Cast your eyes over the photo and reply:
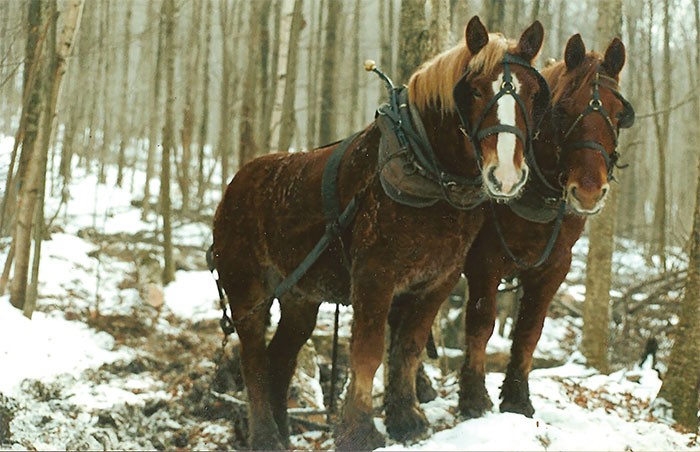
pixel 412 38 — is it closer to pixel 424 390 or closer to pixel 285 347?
pixel 285 347

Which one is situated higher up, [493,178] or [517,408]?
[493,178]

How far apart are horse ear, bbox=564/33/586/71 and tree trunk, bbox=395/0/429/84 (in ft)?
7.34

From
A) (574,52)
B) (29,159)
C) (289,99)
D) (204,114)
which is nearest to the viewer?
(574,52)

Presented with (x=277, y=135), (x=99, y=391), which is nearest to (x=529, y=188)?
(x=99, y=391)

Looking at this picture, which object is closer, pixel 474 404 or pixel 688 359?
pixel 474 404

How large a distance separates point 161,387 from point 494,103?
5.90 metres

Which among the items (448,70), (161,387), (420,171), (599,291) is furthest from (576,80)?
(161,387)

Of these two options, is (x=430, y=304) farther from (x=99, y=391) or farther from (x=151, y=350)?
(x=151, y=350)

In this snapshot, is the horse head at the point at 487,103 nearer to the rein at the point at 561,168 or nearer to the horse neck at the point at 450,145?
the horse neck at the point at 450,145

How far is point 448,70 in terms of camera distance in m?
3.68

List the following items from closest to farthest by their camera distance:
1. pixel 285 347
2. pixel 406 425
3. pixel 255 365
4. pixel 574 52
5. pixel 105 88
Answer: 1. pixel 406 425
2. pixel 574 52
3. pixel 255 365
4. pixel 285 347
5. pixel 105 88

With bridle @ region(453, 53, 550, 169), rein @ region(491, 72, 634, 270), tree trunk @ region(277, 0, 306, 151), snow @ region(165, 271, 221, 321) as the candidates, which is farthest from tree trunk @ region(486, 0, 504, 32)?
bridle @ region(453, 53, 550, 169)

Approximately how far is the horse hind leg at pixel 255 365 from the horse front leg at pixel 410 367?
1.05 meters

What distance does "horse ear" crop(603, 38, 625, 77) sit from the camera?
4230 millimetres
